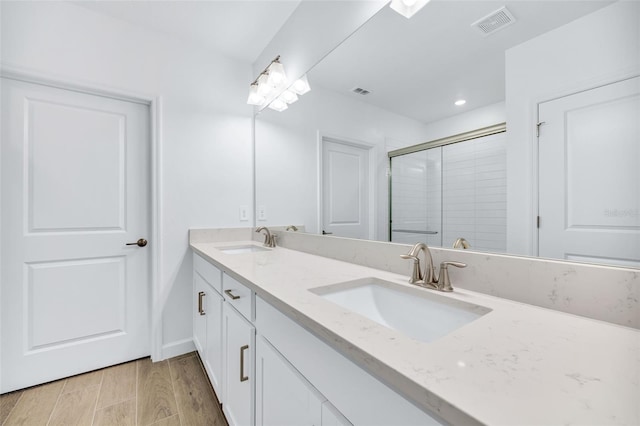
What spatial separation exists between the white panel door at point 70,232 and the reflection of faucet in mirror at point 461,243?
2102 millimetres

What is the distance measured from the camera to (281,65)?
201 centimetres

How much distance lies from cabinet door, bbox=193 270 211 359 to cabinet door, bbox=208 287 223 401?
64 mm

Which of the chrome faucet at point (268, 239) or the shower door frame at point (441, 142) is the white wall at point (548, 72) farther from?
the chrome faucet at point (268, 239)

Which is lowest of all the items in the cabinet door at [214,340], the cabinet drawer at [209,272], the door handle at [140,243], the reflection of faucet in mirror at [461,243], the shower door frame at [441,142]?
the cabinet door at [214,340]

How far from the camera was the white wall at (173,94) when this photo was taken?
66.5 inches

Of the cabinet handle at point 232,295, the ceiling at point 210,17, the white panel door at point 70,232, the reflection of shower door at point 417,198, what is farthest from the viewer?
the ceiling at point 210,17

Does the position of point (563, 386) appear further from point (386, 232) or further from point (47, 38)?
point (47, 38)

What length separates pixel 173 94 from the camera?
2.09 meters

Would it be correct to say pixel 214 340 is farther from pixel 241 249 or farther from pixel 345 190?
pixel 345 190

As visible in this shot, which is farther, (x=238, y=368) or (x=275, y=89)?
(x=275, y=89)

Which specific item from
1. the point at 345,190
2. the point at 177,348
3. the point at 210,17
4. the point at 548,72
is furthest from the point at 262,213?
the point at 548,72

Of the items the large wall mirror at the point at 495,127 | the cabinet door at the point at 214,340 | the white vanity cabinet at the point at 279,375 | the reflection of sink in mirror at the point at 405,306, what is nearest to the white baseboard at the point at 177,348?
the cabinet door at the point at 214,340

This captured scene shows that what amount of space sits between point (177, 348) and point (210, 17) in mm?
2381

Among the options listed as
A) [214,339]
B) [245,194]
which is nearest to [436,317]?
[214,339]
